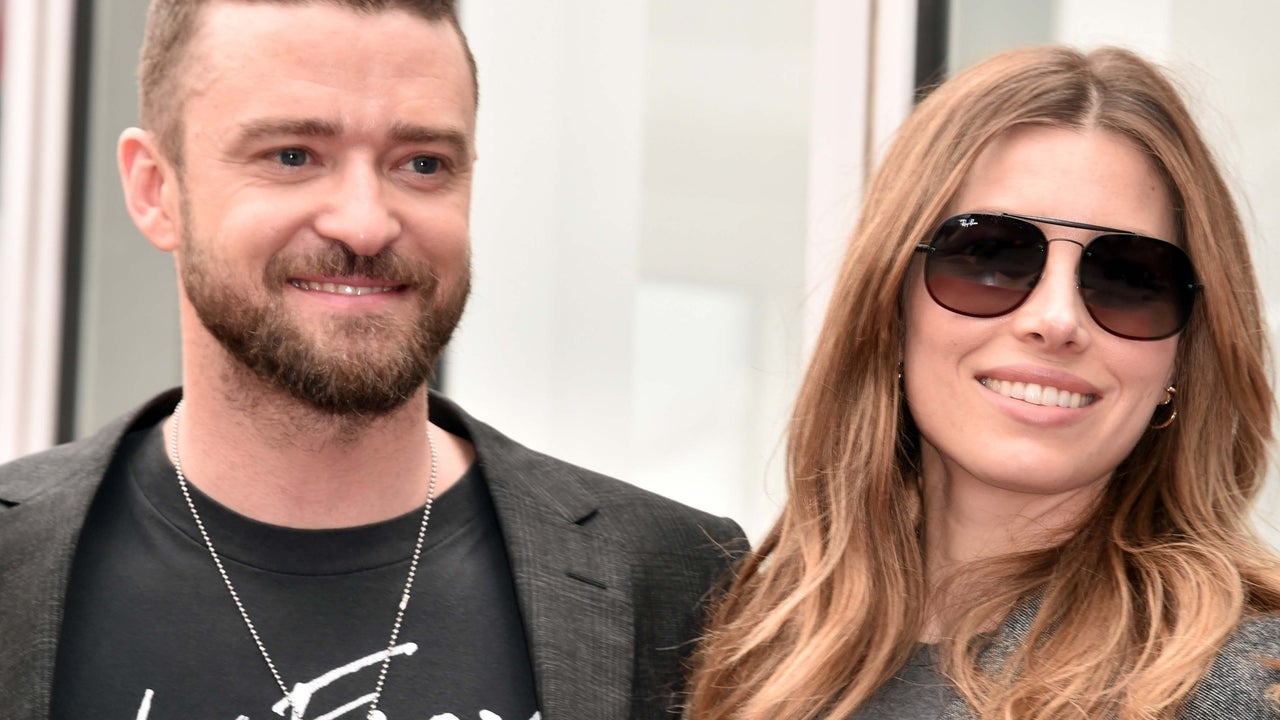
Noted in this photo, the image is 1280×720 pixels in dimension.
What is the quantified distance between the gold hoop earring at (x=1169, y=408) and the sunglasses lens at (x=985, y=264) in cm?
23

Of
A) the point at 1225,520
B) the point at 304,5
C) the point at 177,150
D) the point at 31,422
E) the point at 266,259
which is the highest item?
the point at 304,5

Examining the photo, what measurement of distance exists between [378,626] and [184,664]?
0.24 meters

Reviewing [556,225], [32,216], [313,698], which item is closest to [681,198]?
[556,225]

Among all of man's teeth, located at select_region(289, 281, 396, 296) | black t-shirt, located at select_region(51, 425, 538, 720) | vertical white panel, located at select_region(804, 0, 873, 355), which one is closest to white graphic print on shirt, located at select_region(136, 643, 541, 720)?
black t-shirt, located at select_region(51, 425, 538, 720)

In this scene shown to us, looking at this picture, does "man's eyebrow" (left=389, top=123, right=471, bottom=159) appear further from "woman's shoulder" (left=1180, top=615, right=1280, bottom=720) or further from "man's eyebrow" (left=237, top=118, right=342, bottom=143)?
"woman's shoulder" (left=1180, top=615, right=1280, bottom=720)

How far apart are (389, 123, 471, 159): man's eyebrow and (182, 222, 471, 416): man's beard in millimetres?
155

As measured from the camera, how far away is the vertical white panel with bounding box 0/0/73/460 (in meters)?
3.83

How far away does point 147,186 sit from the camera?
7.31 feet

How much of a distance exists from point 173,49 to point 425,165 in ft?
1.30

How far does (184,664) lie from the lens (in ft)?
6.37

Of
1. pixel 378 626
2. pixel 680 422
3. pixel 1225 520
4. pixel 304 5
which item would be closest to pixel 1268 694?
pixel 1225 520

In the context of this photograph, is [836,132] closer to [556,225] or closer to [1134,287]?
[556,225]

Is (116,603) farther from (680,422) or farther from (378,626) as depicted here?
(680,422)

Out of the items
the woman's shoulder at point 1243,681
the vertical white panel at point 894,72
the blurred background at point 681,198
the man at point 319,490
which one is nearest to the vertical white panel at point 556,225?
the blurred background at point 681,198
